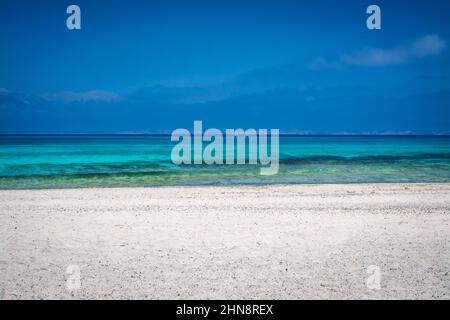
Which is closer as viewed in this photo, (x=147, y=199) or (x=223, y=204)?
(x=223, y=204)

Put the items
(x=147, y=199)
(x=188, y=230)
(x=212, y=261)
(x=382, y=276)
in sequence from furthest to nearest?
(x=147, y=199), (x=188, y=230), (x=212, y=261), (x=382, y=276)

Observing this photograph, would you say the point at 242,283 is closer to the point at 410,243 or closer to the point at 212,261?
the point at 212,261

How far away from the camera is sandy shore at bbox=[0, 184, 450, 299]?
19.9ft

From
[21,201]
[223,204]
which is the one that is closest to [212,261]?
[223,204]

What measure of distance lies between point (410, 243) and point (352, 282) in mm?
3136

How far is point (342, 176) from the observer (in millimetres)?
26047

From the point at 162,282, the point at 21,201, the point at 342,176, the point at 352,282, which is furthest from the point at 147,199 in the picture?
the point at 342,176

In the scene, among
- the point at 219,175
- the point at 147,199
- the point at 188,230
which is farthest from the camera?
the point at 219,175

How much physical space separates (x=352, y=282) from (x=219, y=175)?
1994 centimetres

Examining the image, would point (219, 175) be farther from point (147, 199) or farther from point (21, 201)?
point (21, 201)

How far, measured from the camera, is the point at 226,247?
27.2 ft

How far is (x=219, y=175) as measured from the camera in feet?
85.4

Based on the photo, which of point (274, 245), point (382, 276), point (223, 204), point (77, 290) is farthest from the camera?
point (223, 204)

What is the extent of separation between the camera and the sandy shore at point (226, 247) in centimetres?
605
